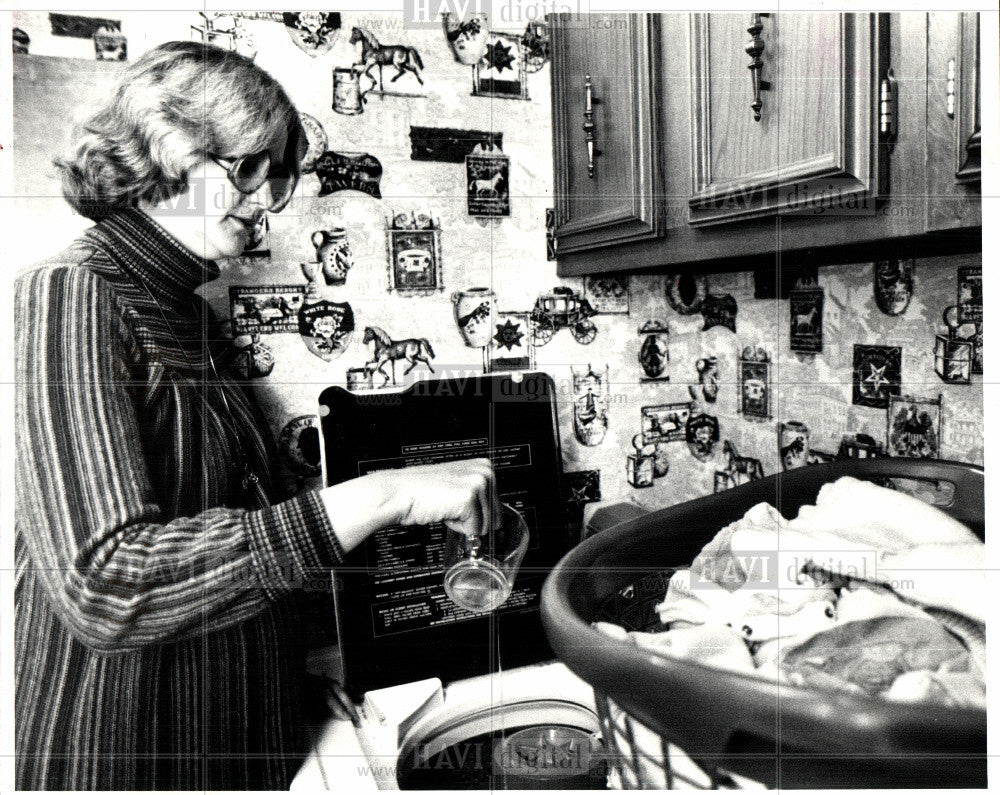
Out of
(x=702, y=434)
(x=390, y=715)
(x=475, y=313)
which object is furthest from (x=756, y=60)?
(x=390, y=715)

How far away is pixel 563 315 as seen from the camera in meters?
0.98

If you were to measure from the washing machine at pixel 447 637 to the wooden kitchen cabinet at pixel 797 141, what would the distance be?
304 millimetres

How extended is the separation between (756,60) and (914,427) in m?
0.46

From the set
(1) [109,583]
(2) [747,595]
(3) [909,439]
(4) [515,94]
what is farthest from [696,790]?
(4) [515,94]

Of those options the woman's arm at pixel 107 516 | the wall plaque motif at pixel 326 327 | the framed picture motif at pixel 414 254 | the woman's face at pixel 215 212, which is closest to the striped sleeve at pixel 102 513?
the woman's arm at pixel 107 516

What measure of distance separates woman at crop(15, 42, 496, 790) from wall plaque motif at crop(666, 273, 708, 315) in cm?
46

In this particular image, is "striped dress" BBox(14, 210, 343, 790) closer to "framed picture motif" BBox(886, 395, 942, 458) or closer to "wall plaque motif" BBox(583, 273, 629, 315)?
"wall plaque motif" BBox(583, 273, 629, 315)

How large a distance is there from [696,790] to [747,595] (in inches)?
7.2

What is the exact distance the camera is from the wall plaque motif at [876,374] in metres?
0.81

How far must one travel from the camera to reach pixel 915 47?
0.49 m

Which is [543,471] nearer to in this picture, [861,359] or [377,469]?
[377,469]

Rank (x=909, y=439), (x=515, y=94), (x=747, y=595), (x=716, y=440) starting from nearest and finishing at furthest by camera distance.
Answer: (x=747, y=595), (x=909, y=439), (x=515, y=94), (x=716, y=440)

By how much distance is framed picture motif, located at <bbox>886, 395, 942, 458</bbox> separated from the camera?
77cm

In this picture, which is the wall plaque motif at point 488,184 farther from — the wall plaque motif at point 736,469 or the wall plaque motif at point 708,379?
the wall plaque motif at point 736,469
